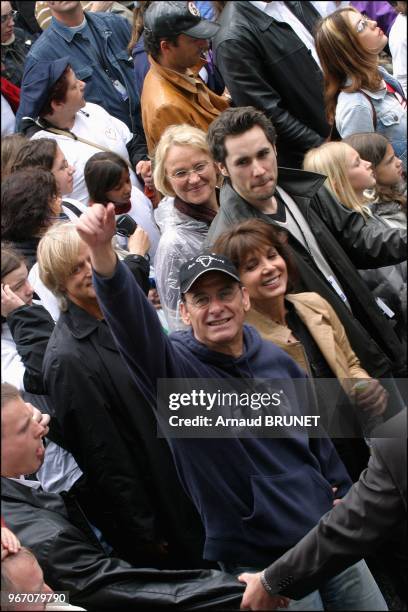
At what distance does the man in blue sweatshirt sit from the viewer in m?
2.59

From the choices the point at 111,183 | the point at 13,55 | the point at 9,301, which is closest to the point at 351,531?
the point at 9,301

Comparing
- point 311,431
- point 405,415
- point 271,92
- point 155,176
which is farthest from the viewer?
point 271,92

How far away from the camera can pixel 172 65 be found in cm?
384

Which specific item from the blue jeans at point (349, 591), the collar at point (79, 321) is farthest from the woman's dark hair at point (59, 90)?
the blue jeans at point (349, 591)

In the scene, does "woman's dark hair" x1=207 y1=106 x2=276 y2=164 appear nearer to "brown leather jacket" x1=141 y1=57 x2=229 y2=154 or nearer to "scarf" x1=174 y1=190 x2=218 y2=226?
"scarf" x1=174 y1=190 x2=218 y2=226

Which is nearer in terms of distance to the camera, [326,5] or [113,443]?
[113,443]

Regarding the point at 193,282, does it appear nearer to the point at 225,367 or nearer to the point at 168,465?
the point at 225,367

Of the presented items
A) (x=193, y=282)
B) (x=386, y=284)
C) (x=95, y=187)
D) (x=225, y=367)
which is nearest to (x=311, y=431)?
(x=225, y=367)

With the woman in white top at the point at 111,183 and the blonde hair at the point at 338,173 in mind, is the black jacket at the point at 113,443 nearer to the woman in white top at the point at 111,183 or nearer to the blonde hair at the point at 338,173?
the woman in white top at the point at 111,183

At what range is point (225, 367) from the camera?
2684 millimetres

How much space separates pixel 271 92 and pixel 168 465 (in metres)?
1.66

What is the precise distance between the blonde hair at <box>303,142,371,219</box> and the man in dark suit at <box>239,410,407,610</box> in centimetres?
123

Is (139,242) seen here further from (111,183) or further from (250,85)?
(250,85)

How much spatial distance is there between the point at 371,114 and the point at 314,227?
803mm
